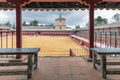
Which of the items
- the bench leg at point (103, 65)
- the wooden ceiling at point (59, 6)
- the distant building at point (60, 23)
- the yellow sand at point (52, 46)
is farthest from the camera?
the distant building at point (60, 23)

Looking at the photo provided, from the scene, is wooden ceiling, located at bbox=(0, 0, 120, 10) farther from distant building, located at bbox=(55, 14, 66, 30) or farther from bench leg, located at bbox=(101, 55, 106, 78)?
distant building, located at bbox=(55, 14, 66, 30)

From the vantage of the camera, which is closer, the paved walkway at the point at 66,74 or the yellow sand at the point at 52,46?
the paved walkway at the point at 66,74

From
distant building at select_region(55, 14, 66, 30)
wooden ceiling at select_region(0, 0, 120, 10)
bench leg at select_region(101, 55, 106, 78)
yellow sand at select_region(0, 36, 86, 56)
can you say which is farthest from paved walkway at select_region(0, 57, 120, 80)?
distant building at select_region(55, 14, 66, 30)

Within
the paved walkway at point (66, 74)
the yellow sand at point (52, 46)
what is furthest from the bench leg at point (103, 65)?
the yellow sand at point (52, 46)

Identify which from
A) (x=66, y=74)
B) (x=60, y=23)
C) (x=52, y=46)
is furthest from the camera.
Result: (x=60, y=23)

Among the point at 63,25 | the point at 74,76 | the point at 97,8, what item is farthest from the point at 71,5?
the point at 63,25

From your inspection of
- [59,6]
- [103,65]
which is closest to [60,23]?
[59,6]

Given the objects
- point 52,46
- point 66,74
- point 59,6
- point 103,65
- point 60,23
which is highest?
point 60,23

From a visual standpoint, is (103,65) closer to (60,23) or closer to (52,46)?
(52,46)

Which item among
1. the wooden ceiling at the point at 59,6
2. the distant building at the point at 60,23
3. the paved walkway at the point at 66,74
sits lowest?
the paved walkway at the point at 66,74

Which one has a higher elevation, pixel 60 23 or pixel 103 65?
pixel 60 23

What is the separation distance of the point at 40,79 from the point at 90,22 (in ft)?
9.93

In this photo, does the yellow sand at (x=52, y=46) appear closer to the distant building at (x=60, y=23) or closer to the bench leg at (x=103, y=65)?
the bench leg at (x=103, y=65)

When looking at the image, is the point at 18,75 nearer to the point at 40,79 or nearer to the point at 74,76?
the point at 40,79
